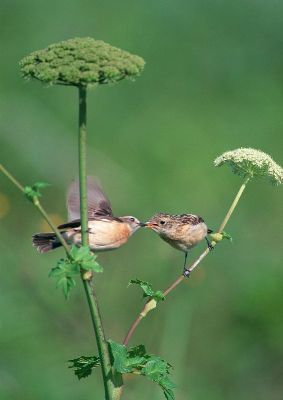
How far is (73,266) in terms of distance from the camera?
424cm

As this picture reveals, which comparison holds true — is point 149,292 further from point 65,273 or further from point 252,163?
point 252,163

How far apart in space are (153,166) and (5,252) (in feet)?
13.5

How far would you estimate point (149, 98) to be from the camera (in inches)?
579

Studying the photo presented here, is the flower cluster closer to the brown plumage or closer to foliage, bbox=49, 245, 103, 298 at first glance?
the brown plumage

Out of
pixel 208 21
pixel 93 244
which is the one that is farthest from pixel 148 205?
pixel 93 244

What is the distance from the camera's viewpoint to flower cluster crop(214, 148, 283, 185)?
5090 millimetres

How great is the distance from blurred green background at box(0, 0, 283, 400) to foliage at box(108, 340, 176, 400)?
3306 millimetres

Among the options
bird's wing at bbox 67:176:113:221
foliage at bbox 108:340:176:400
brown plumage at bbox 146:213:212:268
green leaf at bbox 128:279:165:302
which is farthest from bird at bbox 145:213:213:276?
foliage at bbox 108:340:176:400

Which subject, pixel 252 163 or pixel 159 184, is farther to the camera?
pixel 159 184

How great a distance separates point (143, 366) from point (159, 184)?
810 centimetres

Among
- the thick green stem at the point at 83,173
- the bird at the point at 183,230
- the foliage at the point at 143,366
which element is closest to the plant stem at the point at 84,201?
the thick green stem at the point at 83,173

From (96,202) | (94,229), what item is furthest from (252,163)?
(96,202)

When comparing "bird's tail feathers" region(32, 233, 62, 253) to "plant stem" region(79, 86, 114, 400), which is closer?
"plant stem" region(79, 86, 114, 400)

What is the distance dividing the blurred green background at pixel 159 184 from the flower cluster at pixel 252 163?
10.4ft
